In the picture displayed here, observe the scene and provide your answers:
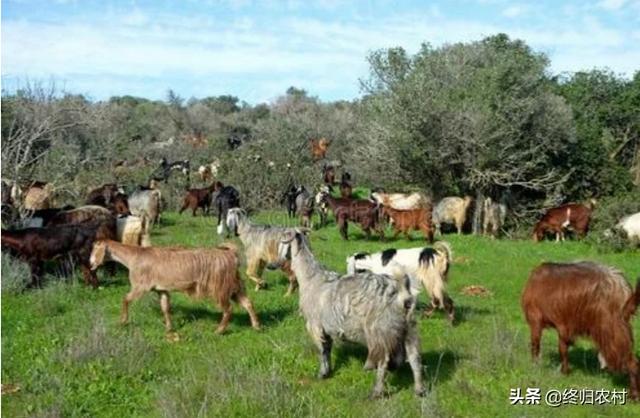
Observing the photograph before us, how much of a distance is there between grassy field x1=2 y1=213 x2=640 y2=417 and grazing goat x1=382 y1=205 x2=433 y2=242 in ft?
24.1

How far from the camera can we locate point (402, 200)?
79.3 ft

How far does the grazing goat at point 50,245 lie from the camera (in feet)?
41.2

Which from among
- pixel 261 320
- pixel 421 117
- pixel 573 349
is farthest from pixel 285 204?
pixel 573 349

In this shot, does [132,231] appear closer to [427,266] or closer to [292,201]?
[427,266]

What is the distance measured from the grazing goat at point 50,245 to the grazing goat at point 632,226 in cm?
1320

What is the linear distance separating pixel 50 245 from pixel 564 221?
14.6 metres

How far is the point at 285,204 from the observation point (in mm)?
26266

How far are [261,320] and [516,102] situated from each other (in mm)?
13982

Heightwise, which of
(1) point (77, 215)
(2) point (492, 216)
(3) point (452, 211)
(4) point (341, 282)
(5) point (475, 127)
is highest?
(5) point (475, 127)

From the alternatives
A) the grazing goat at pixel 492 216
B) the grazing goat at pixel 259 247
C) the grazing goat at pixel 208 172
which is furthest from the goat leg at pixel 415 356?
the grazing goat at pixel 208 172

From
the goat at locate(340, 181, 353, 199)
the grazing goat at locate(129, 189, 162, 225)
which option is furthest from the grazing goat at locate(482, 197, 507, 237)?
the grazing goat at locate(129, 189, 162, 225)

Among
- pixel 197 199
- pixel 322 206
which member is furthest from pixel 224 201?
pixel 197 199

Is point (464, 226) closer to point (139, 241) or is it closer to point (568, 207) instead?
point (568, 207)

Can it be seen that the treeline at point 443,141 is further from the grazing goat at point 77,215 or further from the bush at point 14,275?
the bush at point 14,275
